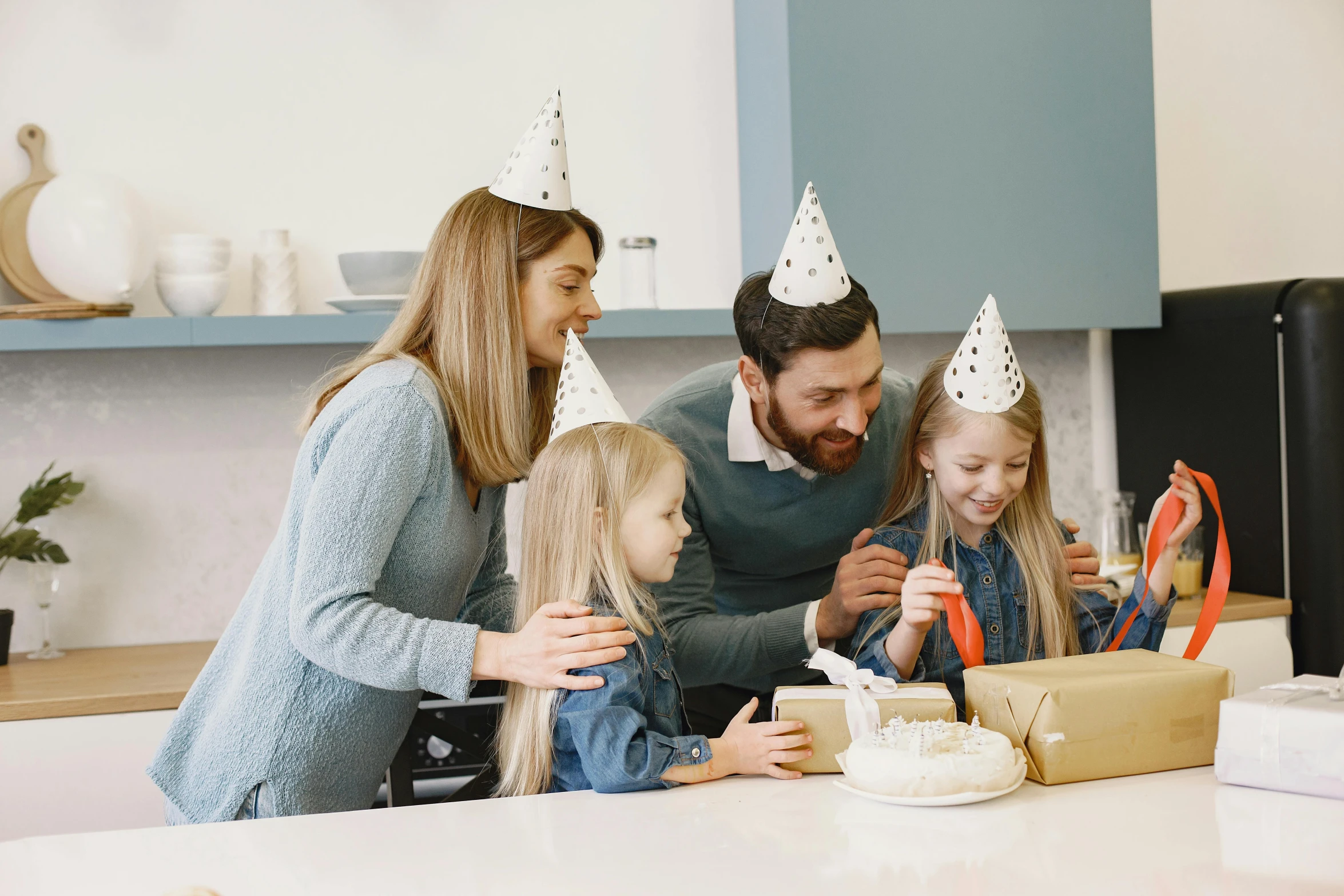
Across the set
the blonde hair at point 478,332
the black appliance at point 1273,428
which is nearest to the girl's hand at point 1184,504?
the blonde hair at point 478,332

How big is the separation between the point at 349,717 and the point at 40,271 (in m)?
1.34

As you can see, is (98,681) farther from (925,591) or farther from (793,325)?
(925,591)

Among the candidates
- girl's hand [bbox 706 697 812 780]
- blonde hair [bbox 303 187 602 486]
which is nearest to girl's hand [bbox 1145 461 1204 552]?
girl's hand [bbox 706 697 812 780]

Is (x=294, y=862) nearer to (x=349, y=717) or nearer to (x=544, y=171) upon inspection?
(x=349, y=717)

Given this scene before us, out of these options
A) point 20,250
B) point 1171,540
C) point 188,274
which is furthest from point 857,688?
point 20,250

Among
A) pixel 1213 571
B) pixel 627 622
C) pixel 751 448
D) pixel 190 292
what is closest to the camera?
pixel 627 622

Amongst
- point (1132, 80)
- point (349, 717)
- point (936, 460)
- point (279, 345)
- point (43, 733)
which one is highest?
point (1132, 80)

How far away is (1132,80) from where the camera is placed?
2404mm

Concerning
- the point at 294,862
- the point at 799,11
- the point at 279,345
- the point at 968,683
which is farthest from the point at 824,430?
the point at 279,345

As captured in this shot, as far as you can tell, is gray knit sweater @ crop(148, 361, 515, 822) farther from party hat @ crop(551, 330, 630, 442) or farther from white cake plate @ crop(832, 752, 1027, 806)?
white cake plate @ crop(832, 752, 1027, 806)

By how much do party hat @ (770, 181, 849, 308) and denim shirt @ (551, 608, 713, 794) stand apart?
585 millimetres

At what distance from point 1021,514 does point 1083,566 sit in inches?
4.3

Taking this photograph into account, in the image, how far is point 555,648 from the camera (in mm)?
1111

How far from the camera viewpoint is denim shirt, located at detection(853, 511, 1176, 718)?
1430 mm
